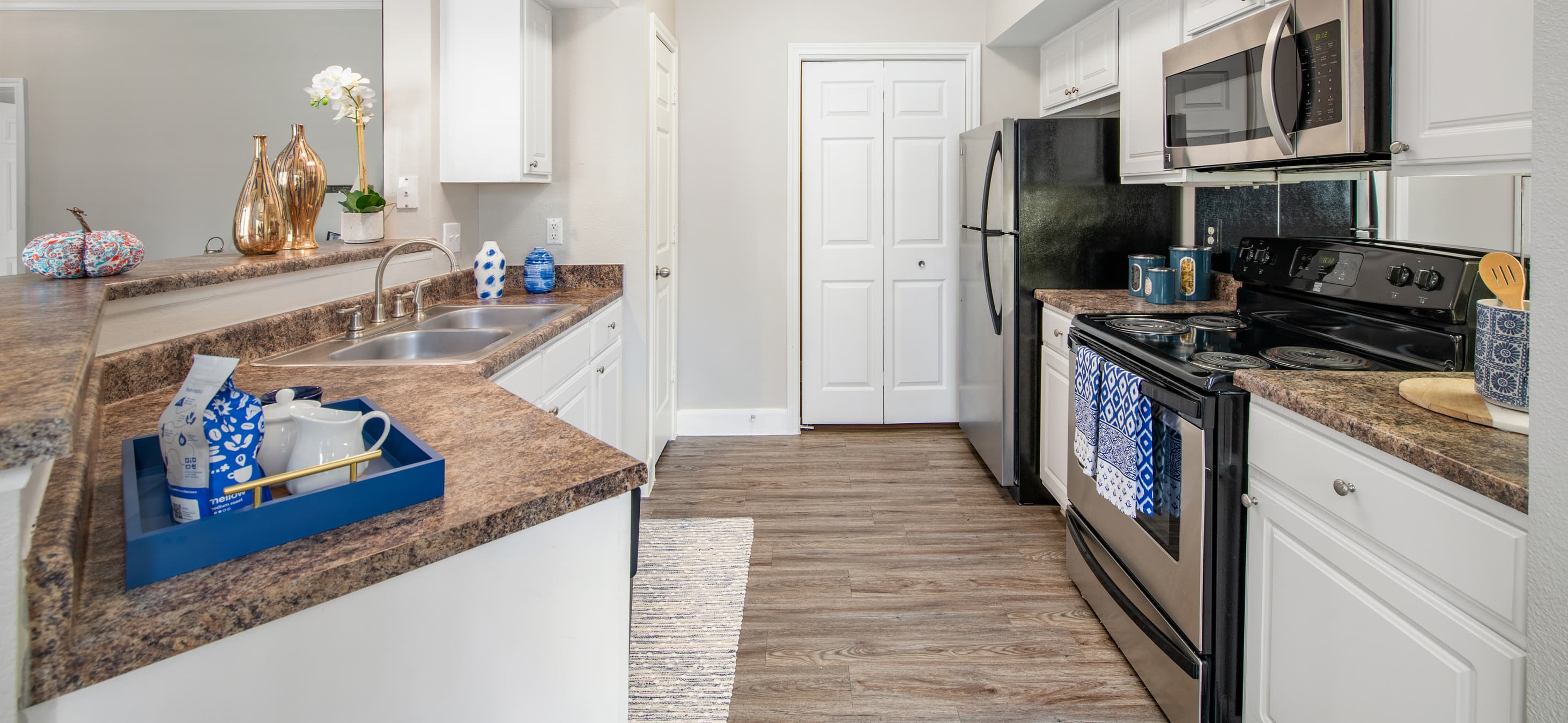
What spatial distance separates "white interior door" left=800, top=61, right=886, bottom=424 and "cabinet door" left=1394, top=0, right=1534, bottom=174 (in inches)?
119

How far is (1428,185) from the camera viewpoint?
6.61ft

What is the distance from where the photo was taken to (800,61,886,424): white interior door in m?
4.65

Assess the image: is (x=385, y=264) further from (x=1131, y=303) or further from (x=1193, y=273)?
(x=1193, y=273)

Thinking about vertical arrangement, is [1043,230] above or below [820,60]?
below

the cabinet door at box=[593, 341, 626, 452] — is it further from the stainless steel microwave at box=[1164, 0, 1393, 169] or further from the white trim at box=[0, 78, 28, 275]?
the stainless steel microwave at box=[1164, 0, 1393, 169]

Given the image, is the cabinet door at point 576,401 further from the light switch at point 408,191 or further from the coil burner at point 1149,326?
the coil burner at point 1149,326

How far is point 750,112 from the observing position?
15.0 ft

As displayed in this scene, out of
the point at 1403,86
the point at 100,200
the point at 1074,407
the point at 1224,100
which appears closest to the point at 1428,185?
the point at 1403,86

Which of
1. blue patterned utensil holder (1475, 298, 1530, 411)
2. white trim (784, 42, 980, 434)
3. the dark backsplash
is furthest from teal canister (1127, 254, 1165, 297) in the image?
blue patterned utensil holder (1475, 298, 1530, 411)

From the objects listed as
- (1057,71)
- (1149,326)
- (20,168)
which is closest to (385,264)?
(20,168)

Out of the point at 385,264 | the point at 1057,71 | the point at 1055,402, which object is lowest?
the point at 1055,402

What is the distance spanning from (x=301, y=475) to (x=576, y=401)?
6.45ft

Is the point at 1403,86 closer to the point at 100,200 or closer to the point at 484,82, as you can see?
the point at 484,82

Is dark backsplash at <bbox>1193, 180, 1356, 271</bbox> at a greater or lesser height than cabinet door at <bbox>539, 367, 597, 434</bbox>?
greater
